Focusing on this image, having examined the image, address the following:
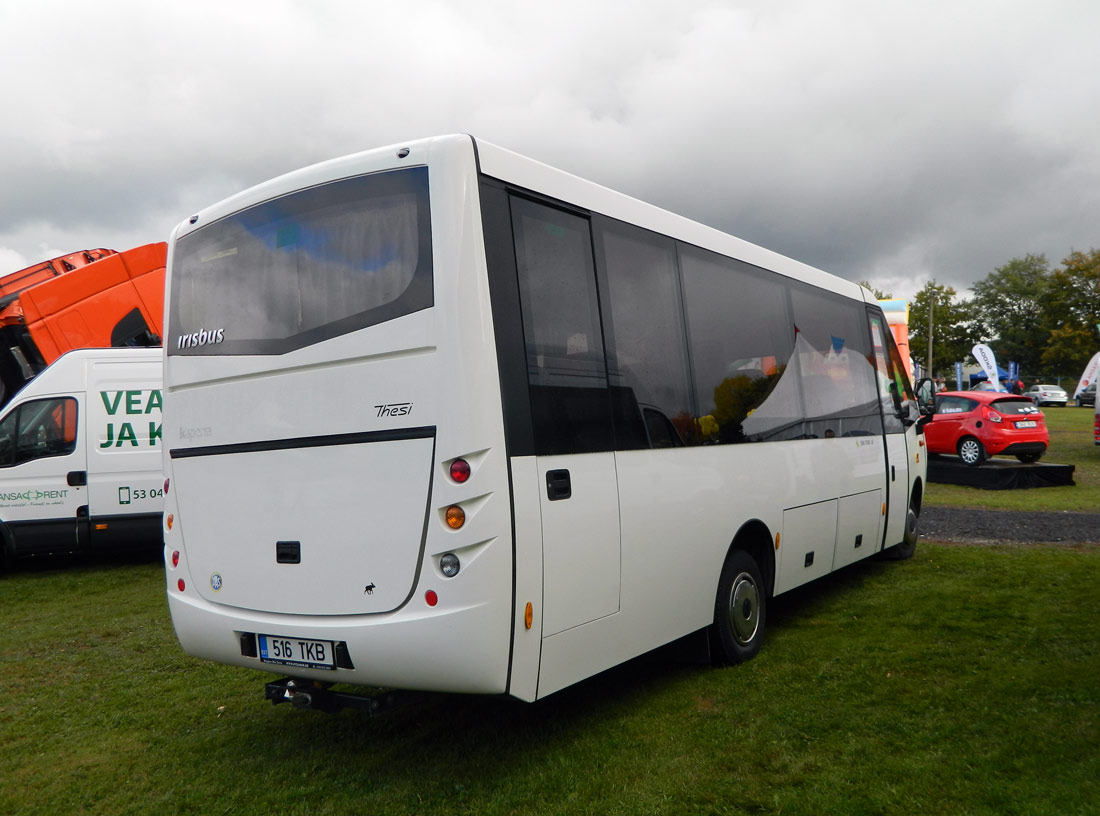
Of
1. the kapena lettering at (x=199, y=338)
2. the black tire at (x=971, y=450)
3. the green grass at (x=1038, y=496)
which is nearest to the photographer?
the kapena lettering at (x=199, y=338)

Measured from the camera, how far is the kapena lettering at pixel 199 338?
4949mm

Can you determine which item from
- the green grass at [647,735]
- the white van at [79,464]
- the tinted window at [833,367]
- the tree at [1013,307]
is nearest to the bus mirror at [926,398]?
the tinted window at [833,367]

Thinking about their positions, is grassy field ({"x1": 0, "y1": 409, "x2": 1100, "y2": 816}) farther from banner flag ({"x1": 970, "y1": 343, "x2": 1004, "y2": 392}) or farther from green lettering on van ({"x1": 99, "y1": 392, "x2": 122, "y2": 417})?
banner flag ({"x1": 970, "y1": 343, "x2": 1004, "y2": 392})

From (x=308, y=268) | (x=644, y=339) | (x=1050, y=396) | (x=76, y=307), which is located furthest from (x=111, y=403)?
(x=1050, y=396)

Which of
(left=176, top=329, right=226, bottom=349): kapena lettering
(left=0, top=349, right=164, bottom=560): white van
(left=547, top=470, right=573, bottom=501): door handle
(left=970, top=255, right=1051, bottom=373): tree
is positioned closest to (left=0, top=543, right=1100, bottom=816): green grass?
(left=547, top=470, right=573, bottom=501): door handle

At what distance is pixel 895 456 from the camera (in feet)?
Answer: 30.1

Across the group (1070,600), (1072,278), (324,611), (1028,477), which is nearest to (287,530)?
(324,611)

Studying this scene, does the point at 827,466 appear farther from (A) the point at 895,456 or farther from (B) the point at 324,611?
(B) the point at 324,611

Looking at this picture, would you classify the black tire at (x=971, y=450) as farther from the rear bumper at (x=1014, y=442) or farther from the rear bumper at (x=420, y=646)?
the rear bumper at (x=420, y=646)

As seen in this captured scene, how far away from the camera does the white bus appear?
13.3 ft

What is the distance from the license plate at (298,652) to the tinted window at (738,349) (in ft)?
8.59

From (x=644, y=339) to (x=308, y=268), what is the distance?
75.4 inches

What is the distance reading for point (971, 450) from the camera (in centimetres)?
1936

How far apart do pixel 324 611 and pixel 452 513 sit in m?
0.88
